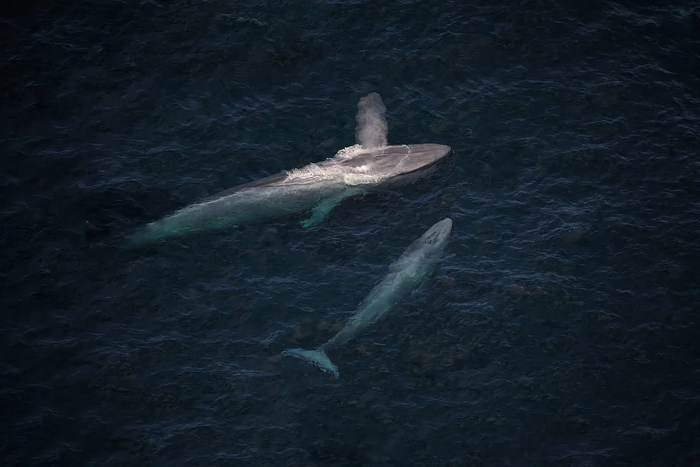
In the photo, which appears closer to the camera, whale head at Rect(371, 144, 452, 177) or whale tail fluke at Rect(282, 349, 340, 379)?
whale tail fluke at Rect(282, 349, 340, 379)

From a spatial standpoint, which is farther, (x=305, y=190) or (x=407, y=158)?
(x=407, y=158)

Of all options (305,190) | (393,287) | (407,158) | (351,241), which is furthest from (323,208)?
(393,287)

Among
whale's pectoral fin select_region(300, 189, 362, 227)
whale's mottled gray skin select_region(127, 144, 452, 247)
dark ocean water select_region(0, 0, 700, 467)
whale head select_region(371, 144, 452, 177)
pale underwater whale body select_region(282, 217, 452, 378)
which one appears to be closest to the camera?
dark ocean water select_region(0, 0, 700, 467)

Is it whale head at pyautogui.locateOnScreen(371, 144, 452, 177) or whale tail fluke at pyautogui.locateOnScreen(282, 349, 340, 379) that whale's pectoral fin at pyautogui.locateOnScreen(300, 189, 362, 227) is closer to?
whale head at pyautogui.locateOnScreen(371, 144, 452, 177)

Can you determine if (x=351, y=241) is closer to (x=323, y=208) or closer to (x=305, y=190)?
(x=323, y=208)

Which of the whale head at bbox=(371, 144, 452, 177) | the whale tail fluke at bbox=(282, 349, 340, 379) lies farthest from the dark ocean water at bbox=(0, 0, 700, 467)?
the whale head at bbox=(371, 144, 452, 177)

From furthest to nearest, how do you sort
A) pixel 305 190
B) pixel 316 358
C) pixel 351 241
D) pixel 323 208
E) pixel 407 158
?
1. pixel 407 158
2. pixel 323 208
3. pixel 305 190
4. pixel 351 241
5. pixel 316 358
